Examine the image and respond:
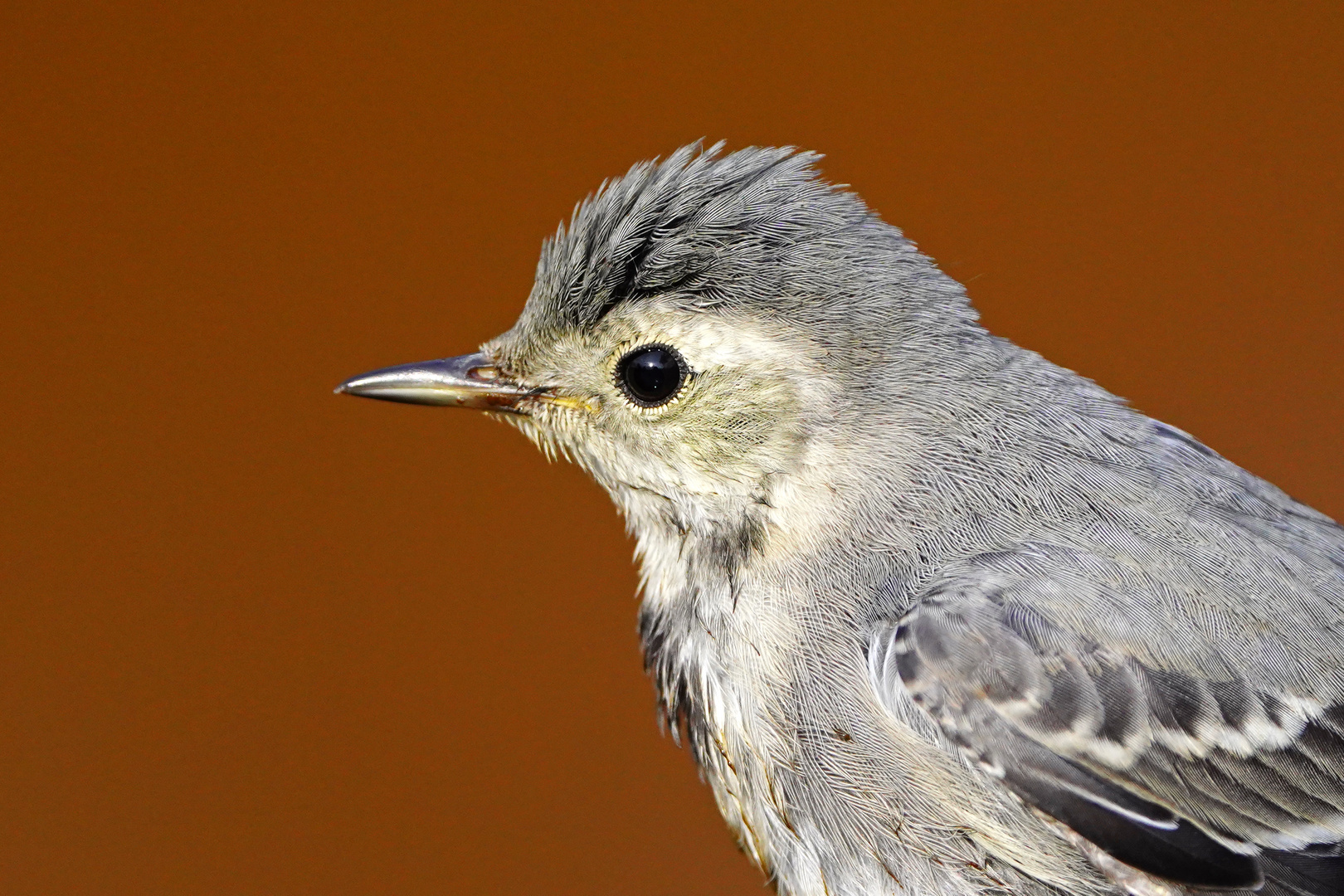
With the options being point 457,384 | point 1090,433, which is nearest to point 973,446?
point 1090,433

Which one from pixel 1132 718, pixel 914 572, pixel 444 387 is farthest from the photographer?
pixel 444 387

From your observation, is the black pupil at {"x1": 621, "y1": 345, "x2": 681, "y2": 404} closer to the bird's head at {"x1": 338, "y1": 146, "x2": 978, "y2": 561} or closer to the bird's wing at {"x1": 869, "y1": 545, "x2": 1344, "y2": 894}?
the bird's head at {"x1": 338, "y1": 146, "x2": 978, "y2": 561}

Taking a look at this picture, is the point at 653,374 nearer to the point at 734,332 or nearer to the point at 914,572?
the point at 734,332

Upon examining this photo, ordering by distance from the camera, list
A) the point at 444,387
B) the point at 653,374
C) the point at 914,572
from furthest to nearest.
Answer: the point at 444,387
the point at 653,374
the point at 914,572

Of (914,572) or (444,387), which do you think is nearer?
(914,572)

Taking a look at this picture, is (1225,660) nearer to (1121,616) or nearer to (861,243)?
(1121,616)

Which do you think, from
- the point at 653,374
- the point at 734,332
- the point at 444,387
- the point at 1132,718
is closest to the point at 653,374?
the point at 653,374

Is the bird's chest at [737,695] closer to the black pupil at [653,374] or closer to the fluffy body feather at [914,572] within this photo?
the fluffy body feather at [914,572]
